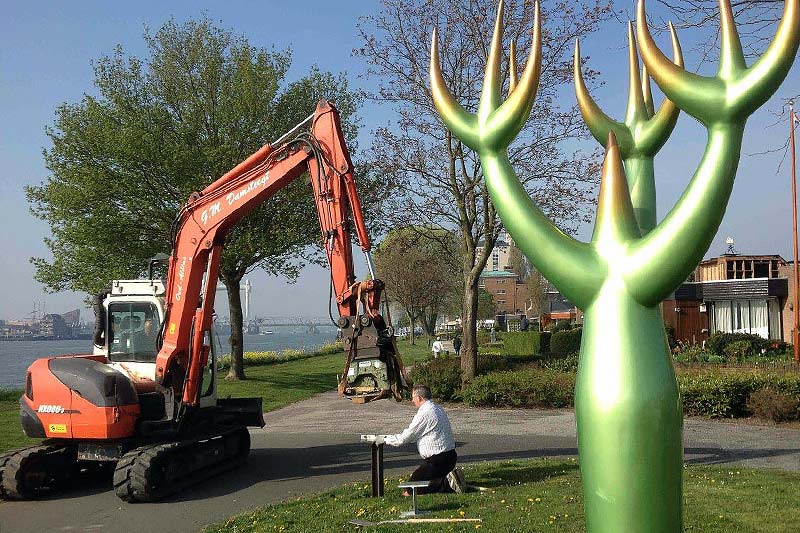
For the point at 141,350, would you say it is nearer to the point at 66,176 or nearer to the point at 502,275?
the point at 66,176

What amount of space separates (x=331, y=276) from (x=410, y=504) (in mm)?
3389

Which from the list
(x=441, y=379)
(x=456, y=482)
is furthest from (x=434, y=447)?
(x=441, y=379)

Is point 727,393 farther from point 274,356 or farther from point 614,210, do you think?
point 274,356

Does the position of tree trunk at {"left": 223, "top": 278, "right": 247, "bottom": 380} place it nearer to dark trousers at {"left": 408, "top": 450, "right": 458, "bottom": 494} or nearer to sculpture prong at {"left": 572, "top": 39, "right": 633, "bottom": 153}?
dark trousers at {"left": 408, "top": 450, "right": 458, "bottom": 494}

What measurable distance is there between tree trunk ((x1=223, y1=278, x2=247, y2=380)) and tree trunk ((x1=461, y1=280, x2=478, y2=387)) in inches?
376

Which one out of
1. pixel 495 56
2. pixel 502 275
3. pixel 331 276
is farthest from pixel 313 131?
pixel 502 275

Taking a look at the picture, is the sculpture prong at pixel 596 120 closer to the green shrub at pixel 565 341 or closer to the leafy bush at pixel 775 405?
the leafy bush at pixel 775 405

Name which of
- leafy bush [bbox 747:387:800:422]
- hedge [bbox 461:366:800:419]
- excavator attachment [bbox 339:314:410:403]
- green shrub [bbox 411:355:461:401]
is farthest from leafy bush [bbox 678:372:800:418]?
excavator attachment [bbox 339:314:410:403]

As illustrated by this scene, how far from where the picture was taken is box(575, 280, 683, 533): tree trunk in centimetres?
383

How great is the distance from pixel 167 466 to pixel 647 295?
8.81 metres

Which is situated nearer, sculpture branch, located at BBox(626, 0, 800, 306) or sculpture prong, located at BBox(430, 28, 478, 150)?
sculpture branch, located at BBox(626, 0, 800, 306)

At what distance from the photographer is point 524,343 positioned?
35.2 m

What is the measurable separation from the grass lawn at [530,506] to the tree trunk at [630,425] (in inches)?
165

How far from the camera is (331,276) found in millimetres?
10820
